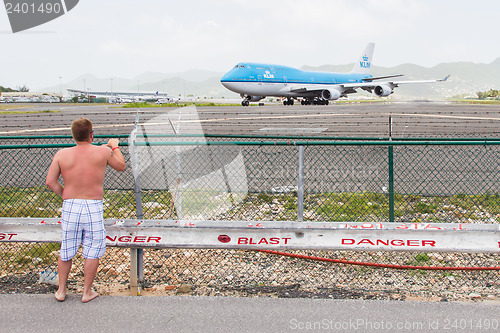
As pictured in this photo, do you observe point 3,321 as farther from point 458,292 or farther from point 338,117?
point 338,117

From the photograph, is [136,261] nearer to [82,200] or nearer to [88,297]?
[88,297]

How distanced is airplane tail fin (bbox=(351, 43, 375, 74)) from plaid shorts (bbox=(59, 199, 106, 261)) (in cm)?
7036

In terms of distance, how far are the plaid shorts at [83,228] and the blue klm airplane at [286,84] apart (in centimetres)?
3481

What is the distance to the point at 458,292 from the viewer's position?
4.45 meters

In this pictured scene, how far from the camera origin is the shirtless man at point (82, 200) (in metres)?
3.99

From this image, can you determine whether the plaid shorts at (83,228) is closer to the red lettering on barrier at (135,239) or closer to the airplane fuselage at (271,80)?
the red lettering on barrier at (135,239)

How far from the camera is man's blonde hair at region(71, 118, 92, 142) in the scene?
4.00 m

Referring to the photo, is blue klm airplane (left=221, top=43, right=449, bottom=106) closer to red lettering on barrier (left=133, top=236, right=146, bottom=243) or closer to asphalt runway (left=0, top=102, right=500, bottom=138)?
asphalt runway (left=0, top=102, right=500, bottom=138)

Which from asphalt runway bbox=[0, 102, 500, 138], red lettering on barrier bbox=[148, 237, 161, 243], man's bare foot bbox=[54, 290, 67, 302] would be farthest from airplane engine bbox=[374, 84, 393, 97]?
man's bare foot bbox=[54, 290, 67, 302]

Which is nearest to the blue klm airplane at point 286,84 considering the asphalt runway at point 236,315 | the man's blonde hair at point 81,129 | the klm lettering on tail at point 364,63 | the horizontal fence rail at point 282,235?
the klm lettering on tail at point 364,63

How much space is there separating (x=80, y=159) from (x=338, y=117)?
2191cm

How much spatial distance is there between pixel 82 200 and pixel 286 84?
133 ft

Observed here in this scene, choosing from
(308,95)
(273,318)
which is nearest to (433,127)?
(273,318)

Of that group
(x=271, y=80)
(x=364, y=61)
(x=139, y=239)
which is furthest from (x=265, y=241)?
(x=364, y=61)
